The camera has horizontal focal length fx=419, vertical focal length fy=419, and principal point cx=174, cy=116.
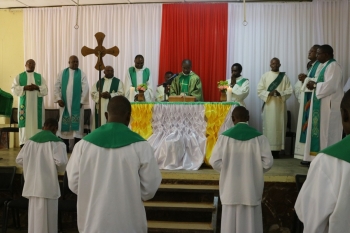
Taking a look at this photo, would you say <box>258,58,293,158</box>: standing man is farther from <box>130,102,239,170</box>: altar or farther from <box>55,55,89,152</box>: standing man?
<box>55,55,89,152</box>: standing man

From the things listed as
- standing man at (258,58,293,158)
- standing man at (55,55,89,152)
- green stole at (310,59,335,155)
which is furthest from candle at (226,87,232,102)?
standing man at (55,55,89,152)

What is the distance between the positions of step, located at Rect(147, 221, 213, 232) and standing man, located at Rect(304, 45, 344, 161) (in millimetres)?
2534

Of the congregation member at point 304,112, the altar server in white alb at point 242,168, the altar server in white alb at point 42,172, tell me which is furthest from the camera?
the congregation member at point 304,112

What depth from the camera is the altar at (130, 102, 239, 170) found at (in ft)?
22.2

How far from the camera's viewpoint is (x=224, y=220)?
4.76m

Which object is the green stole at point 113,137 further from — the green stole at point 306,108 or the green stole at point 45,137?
the green stole at point 306,108

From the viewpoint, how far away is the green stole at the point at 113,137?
3.15 meters

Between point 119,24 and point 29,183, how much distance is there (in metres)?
5.98

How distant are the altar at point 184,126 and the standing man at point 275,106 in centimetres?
196

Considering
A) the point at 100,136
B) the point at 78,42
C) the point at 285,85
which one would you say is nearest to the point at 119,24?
the point at 78,42

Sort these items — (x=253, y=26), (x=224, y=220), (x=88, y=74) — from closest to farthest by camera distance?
(x=224, y=220)
(x=253, y=26)
(x=88, y=74)

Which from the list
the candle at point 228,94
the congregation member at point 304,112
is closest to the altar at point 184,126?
the candle at point 228,94

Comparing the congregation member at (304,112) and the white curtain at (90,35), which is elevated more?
the white curtain at (90,35)

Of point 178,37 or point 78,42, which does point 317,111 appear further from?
point 78,42
